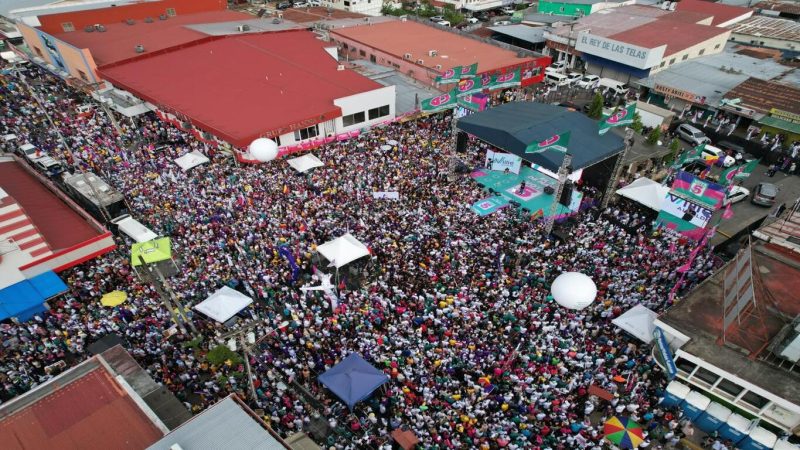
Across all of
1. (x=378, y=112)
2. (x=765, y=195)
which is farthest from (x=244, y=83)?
(x=765, y=195)

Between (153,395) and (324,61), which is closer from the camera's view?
(153,395)

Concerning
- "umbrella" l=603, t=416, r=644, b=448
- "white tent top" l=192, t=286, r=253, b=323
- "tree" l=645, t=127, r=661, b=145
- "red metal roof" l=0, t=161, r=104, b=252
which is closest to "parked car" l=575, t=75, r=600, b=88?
"tree" l=645, t=127, r=661, b=145

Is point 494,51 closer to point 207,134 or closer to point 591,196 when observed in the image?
point 591,196

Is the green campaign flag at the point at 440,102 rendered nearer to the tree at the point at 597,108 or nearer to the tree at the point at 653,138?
the tree at the point at 597,108

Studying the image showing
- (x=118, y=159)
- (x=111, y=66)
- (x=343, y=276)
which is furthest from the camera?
(x=111, y=66)

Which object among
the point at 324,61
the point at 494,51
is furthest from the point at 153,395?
the point at 494,51

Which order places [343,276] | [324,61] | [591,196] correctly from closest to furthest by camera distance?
[343,276]
[591,196]
[324,61]

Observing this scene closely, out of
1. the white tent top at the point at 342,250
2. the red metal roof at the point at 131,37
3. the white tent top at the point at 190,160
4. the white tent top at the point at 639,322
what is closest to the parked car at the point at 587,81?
the white tent top at the point at 639,322
